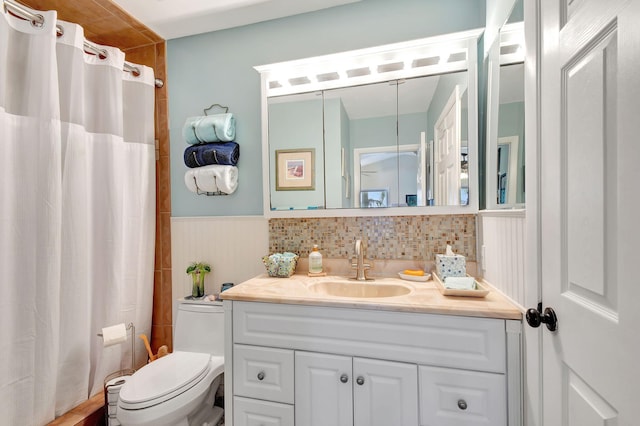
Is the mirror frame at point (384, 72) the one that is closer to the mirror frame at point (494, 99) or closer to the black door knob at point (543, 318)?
the mirror frame at point (494, 99)

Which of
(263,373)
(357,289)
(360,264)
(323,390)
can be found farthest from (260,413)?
(360,264)

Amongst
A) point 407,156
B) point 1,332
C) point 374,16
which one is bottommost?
point 1,332

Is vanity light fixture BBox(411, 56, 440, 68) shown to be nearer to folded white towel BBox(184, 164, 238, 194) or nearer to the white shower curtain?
folded white towel BBox(184, 164, 238, 194)

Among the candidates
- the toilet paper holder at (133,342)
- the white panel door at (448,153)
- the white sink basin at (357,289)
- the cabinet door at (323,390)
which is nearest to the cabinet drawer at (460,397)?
the cabinet door at (323,390)

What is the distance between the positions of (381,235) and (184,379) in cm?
125

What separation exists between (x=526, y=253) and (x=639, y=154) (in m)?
0.51

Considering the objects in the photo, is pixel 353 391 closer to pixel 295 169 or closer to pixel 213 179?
pixel 295 169

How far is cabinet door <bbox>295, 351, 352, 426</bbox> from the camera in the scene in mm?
1156

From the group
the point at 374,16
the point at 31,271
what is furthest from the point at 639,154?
the point at 31,271

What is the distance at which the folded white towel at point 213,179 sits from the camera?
1.78 metres

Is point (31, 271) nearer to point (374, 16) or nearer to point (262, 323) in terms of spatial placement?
point (262, 323)

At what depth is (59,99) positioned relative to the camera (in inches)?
58.2

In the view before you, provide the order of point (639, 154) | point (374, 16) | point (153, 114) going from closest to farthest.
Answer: point (639, 154), point (374, 16), point (153, 114)

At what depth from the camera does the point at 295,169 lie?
1.70 m
